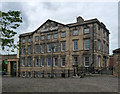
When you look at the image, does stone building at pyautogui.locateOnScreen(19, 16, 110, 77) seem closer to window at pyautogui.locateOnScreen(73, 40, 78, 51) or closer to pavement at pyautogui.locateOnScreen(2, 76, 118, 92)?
window at pyautogui.locateOnScreen(73, 40, 78, 51)

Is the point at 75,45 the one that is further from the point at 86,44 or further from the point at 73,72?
the point at 73,72

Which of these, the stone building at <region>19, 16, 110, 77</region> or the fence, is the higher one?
the stone building at <region>19, 16, 110, 77</region>

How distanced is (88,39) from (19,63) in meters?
20.7

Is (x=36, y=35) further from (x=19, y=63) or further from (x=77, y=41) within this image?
(x=77, y=41)

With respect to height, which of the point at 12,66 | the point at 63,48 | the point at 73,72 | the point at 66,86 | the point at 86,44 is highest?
the point at 86,44

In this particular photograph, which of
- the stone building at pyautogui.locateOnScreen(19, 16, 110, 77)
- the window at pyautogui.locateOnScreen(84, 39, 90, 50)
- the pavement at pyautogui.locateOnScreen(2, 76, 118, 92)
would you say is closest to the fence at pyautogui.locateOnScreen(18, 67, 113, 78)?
the stone building at pyautogui.locateOnScreen(19, 16, 110, 77)

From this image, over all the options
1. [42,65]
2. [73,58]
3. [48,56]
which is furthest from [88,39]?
[42,65]

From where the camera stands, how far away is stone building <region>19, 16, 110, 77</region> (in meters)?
22.4

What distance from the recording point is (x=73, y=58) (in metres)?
24.2

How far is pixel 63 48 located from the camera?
25.7 metres

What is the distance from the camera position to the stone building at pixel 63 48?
883 inches

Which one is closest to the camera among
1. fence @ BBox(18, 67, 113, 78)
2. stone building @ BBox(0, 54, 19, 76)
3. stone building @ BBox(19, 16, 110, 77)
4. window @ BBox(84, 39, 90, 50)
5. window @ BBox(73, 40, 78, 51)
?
fence @ BBox(18, 67, 113, 78)

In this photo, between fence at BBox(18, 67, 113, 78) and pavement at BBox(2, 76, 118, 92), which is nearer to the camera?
pavement at BBox(2, 76, 118, 92)

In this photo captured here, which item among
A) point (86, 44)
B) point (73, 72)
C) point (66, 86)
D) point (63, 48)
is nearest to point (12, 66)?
point (63, 48)
